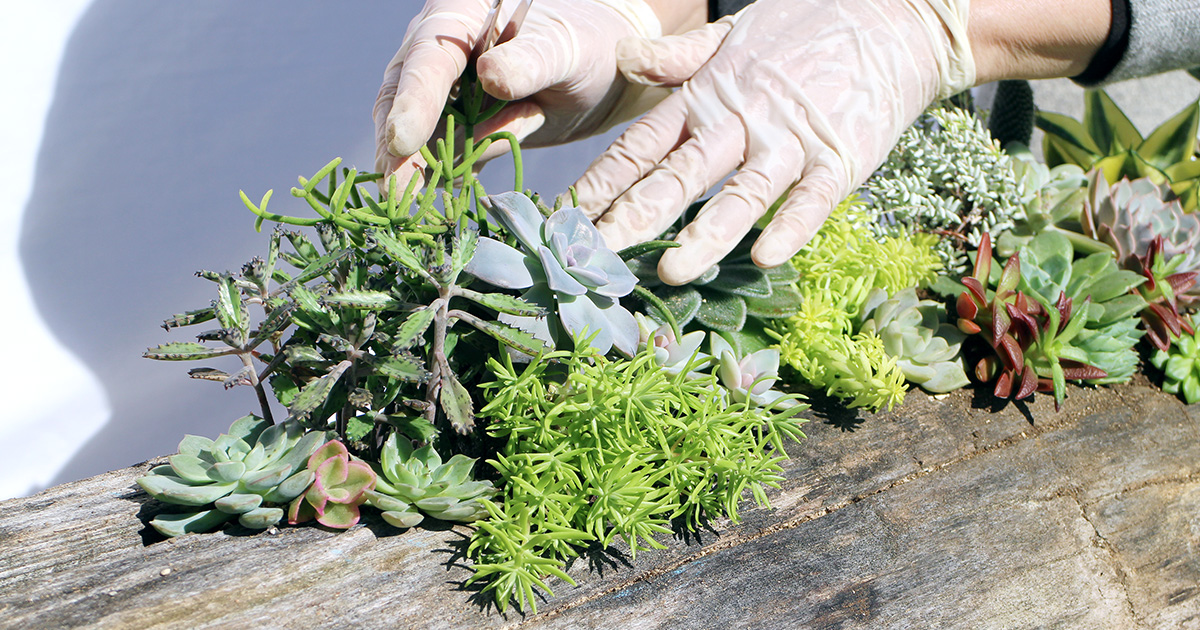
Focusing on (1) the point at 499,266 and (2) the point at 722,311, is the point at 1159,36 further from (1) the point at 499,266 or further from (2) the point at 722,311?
(1) the point at 499,266

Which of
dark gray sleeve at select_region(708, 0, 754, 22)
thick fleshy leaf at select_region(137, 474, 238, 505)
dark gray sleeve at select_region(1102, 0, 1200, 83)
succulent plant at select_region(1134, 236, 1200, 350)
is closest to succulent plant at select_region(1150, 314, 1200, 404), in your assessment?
succulent plant at select_region(1134, 236, 1200, 350)

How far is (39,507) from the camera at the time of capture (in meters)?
0.76

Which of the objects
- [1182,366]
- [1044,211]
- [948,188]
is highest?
[948,188]

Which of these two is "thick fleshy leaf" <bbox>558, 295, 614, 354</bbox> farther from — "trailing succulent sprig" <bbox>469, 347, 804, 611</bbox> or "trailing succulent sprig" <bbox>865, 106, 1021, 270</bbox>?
"trailing succulent sprig" <bbox>865, 106, 1021, 270</bbox>

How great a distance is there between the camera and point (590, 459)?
0.69 m

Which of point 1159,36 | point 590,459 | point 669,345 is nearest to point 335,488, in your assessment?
point 590,459

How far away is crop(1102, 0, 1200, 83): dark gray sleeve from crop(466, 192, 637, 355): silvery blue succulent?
1.06m

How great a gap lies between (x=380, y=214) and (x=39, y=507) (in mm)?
482

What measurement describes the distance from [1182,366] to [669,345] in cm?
84

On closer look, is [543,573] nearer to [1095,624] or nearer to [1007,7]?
[1095,624]

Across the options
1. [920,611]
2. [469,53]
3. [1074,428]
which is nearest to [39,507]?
[469,53]

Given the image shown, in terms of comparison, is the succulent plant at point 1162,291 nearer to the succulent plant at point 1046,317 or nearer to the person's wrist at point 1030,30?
the succulent plant at point 1046,317

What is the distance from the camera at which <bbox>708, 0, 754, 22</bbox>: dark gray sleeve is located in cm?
151

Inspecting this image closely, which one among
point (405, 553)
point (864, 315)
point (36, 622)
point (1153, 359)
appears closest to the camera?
point (36, 622)
